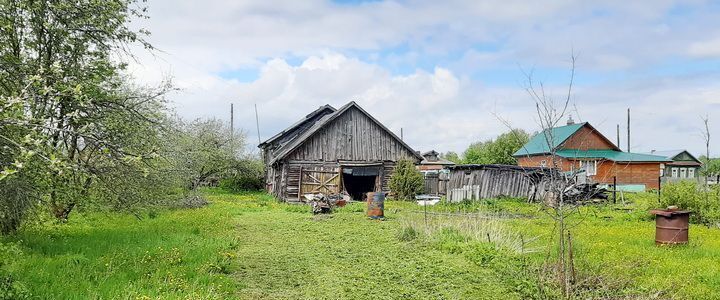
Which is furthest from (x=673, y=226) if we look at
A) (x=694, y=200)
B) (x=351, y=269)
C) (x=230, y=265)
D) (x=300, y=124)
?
(x=300, y=124)

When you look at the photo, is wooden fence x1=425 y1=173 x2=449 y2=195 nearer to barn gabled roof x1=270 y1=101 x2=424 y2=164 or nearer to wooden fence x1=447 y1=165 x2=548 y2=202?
barn gabled roof x1=270 y1=101 x2=424 y2=164

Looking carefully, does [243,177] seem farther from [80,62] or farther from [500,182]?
[80,62]

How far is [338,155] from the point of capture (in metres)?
29.6

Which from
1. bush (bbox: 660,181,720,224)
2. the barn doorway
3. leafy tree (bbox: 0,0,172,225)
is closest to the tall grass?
leafy tree (bbox: 0,0,172,225)

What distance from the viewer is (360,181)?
34.1 meters

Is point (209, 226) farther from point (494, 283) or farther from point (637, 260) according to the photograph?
point (637, 260)

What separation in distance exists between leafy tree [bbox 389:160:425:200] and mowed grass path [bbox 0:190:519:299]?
13.8 m

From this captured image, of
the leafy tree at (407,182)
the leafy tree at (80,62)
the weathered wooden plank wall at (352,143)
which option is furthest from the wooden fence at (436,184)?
the leafy tree at (80,62)

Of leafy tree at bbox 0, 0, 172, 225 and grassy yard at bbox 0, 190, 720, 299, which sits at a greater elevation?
leafy tree at bbox 0, 0, 172, 225

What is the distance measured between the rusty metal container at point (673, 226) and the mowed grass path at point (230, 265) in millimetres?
5449

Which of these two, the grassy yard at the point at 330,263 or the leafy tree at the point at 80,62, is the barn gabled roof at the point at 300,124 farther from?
the leafy tree at the point at 80,62

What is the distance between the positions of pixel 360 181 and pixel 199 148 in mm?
11151

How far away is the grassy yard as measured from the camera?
7309mm

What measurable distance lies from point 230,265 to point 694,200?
51.5 ft
